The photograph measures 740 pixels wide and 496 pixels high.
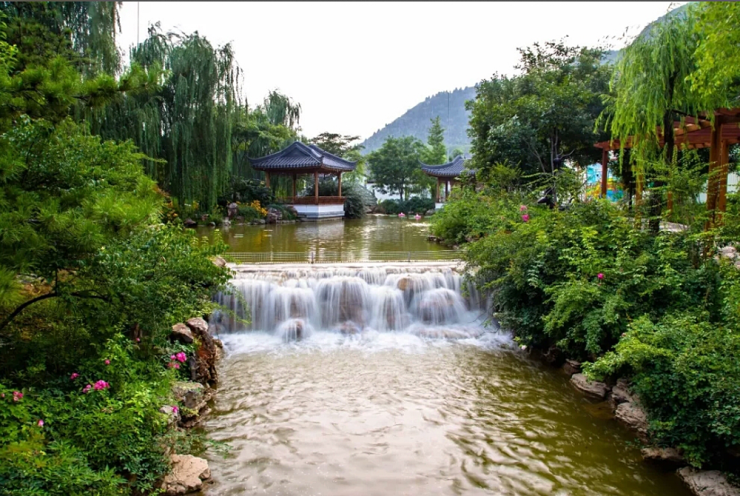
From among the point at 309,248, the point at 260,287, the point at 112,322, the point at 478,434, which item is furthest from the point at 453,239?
the point at 112,322

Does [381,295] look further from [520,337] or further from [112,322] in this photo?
[112,322]

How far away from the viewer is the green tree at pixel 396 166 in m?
35.5

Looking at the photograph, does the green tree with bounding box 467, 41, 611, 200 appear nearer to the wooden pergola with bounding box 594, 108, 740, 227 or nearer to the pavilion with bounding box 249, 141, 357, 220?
the wooden pergola with bounding box 594, 108, 740, 227

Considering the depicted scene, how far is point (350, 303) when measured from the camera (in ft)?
27.1

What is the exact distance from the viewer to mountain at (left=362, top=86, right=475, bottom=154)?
9838 cm

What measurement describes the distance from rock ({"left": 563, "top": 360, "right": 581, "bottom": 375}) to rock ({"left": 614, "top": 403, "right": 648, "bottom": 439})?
1.03 metres

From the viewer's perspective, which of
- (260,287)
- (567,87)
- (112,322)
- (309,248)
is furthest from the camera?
(567,87)

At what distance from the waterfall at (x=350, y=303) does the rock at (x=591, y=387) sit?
88.4 inches

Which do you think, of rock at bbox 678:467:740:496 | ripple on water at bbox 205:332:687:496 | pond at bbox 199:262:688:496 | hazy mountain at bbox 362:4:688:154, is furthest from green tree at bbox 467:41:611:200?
hazy mountain at bbox 362:4:688:154

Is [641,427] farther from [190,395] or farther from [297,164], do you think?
[297,164]

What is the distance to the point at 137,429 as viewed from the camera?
3502 millimetres

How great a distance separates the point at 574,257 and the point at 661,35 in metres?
3.38

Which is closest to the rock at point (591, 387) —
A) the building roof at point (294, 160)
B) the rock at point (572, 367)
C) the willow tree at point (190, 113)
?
the rock at point (572, 367)

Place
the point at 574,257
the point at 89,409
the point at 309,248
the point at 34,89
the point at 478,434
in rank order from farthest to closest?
1. the point at 309,248
2. the point at 574,257
3. the point at 478,434
4. the point at 89,409
5. the point at 34,89
